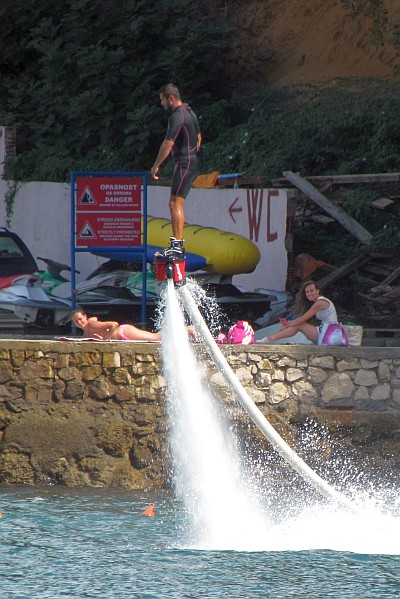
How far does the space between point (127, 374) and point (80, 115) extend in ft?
48.9

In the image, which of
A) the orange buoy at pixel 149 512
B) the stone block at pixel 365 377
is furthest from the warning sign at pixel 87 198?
the orange buoy at pixel 149 512

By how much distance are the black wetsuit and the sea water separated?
41.7 inches

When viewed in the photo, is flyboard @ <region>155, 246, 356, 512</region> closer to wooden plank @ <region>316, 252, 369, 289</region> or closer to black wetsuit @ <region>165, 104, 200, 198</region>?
black wetsuit @ <region>165, 104, 200, 198</region>

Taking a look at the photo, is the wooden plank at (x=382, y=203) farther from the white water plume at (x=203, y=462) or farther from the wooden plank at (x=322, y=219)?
the white water plume at (x=203, y=462)

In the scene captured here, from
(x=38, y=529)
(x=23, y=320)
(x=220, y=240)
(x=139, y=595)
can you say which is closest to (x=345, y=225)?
(x=220, y=240)

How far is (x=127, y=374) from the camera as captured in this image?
1234cm

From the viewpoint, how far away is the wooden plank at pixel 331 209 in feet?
66.3

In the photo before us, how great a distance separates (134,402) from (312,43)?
1766 cm

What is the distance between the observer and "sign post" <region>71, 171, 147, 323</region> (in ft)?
54.4

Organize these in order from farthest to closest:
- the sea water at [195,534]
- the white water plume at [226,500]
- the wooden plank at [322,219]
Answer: the wooden plank at [322,219]
the white water plume at [226,500]
the sea water at [195,534]

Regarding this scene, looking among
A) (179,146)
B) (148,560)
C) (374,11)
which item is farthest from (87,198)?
(374,11)

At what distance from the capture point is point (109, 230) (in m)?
16.6

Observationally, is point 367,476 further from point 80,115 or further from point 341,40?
point 341,40

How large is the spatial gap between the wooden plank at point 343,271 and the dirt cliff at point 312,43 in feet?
24.6
